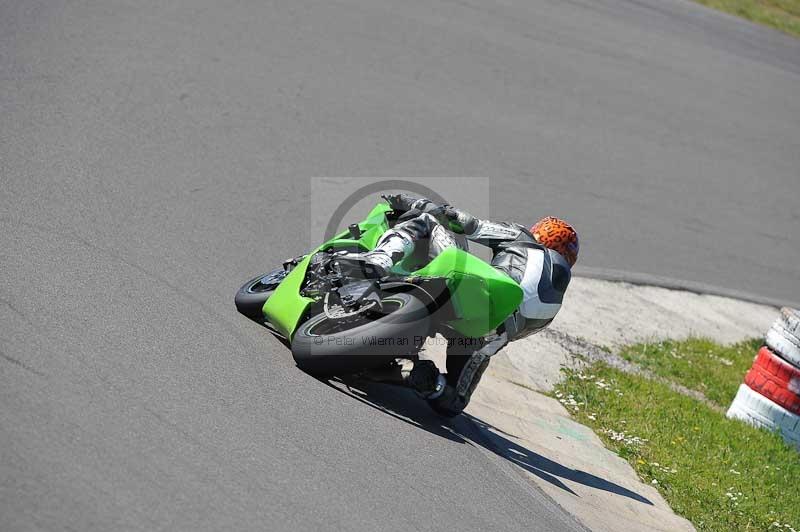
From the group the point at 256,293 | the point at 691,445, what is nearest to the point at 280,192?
the point at 256,293

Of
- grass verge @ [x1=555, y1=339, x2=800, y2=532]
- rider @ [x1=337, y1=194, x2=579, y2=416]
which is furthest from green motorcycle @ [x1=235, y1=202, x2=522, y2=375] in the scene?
grass verge @ [x1=555, y1=339, x2=800, y2=532]

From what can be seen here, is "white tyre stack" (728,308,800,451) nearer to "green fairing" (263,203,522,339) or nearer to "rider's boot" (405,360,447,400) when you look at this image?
"green fairing" (263,203,522,339)

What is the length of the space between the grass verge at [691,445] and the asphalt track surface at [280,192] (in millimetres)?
1700

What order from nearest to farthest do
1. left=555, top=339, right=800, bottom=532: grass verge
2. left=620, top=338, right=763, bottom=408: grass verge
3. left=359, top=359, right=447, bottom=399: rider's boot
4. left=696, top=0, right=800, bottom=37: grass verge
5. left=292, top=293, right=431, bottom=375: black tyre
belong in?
1. left=292, top=293, right=431, bottom=375: black tyre
2. left=359, top=359, right=447, bottom=399: rider's boot
3. left=555, top=339, right=800, bottom=532: grass verge
4. left=620, top=338, right=763, bottom=408: grass verge
5. left=696, top=0, right=800, bottom=37: grass verge

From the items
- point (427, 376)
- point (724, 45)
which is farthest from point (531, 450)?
point (724, 45)

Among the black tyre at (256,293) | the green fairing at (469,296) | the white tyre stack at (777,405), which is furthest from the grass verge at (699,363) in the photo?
the black tyre at (256,293)

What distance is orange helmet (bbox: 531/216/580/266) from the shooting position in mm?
6227

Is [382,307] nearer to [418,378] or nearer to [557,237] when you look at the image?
[418,378]

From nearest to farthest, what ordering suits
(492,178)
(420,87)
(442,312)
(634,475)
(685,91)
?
(442,312), (634,475), (492,178), (420,87), (685,91)

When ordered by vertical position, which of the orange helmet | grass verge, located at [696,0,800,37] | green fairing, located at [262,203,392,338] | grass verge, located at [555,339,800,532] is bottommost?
grass verge, located at [555,339,800,532]

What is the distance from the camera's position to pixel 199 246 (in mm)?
7062

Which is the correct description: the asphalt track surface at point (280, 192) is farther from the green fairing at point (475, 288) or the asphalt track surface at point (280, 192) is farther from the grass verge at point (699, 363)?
the grass verge at point (699, 363)

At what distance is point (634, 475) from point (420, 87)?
6219 mm

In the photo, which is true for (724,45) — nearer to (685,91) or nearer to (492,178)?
(685,91)
